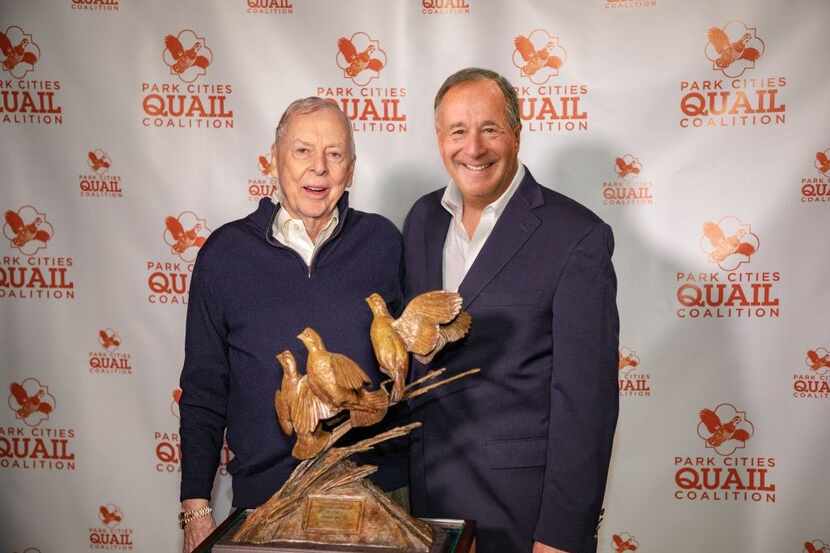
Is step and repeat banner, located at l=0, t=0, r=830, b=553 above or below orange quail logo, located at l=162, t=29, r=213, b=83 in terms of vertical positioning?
below

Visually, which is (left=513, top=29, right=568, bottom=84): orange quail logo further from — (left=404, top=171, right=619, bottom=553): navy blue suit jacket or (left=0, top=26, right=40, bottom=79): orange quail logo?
(left=0, top=26, right=40, bottom=79): orange quail logo

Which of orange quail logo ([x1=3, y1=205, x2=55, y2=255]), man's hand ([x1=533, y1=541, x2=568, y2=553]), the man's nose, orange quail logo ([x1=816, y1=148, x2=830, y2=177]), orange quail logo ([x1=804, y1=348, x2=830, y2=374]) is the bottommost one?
man's hand ([x1=533, y1=541, x2=568, y2=553])

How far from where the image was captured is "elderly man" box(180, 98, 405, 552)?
5.84 feet

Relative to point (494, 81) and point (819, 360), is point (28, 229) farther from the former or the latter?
point (819, 360)

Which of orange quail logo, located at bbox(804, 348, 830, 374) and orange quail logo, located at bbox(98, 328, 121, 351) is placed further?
orange quail logo, located at bbox(98, 328, 121, 351)

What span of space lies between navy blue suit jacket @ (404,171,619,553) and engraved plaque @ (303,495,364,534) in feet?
1.27

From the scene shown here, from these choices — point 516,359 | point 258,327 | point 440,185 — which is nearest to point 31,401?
point 258,327

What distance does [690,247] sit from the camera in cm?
259

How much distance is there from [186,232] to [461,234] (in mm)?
1220

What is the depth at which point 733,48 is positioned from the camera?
252 centimetres

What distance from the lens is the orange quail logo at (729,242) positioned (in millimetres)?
2564

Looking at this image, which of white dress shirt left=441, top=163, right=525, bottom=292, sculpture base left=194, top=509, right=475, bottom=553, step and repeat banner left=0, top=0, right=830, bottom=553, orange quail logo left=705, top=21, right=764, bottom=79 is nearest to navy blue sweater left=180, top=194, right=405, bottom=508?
white dress shirt left=441, top=163, right=525, bottom=292

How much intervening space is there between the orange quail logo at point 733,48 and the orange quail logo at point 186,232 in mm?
1791

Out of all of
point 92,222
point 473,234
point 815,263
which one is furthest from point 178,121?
point 815,263
